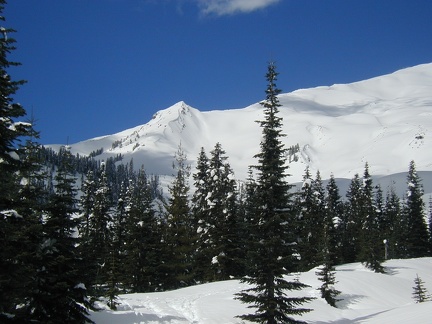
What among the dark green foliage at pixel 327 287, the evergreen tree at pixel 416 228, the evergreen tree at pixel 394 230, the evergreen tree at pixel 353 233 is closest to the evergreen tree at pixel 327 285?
the dark green foliage at pixel 327 287

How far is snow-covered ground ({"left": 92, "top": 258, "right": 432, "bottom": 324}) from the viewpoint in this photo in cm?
2241

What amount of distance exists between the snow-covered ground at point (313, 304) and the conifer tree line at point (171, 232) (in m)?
1.97

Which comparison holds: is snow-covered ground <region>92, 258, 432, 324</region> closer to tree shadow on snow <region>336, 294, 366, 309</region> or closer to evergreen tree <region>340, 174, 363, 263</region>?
tree shadow on snow <region>336, 294, 366, 309</region>

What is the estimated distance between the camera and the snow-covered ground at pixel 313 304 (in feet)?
73.5

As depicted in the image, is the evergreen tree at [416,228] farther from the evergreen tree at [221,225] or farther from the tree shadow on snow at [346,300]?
the evergreen tree at [221,225]

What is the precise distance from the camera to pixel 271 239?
2030 cm

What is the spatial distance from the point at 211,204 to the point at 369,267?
83.6 ft

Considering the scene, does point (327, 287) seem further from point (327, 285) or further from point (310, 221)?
point (310, 221)

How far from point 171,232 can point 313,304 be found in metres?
19.0

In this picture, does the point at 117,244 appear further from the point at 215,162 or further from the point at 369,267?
the point at 369,267

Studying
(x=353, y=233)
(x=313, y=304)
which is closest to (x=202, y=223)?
(x=313, y=304)

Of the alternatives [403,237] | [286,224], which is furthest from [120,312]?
[403,237]

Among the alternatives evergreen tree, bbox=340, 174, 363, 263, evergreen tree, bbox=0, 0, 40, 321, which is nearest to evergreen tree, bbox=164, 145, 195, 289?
evergreen tree, bbox=0, 0, 40, 321

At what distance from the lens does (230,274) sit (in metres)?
43.2
